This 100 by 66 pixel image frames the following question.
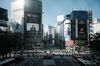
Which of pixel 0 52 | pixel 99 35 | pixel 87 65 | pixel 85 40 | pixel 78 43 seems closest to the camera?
pixel 87 65

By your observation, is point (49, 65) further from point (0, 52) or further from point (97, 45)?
point (97, 45)

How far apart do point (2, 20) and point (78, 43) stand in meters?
57.2

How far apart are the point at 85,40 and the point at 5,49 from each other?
12167 cm

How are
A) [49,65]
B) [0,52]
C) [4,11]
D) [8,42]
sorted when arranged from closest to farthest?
[49,65], [0,52], [8,42], [4,11]

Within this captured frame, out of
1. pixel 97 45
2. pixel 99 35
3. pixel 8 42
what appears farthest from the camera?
pixel 99 35

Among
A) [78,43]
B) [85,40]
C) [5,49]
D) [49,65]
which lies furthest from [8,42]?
[85,40]

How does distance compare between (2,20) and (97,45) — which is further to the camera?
(2,20)

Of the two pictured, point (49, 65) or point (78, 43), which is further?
point (78, 43)

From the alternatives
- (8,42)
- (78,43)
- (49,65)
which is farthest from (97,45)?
(78,43)

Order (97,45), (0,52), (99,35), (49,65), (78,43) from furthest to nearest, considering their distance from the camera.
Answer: (78,43), (99,35), (97,45), (0,52), (49,65)

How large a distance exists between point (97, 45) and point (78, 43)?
85.1 m

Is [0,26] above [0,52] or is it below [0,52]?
above

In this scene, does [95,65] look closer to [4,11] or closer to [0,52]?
[0,52]

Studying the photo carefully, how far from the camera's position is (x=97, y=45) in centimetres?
9681
